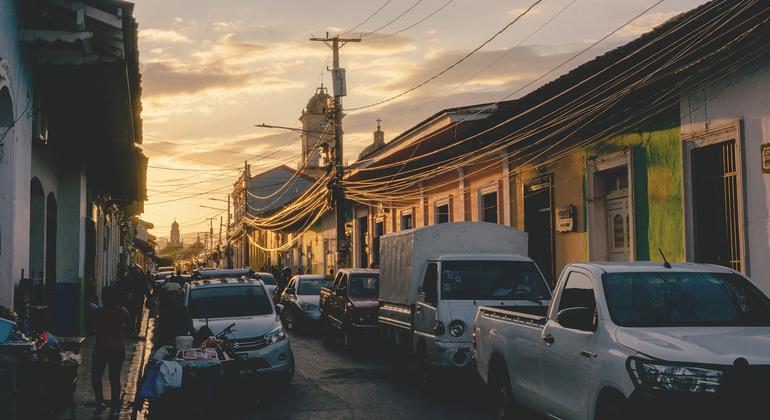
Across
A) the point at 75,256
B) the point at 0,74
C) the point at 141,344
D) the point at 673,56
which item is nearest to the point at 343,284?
the point at 141,344

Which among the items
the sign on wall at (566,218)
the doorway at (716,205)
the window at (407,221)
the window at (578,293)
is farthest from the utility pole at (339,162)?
the window at (578,293)

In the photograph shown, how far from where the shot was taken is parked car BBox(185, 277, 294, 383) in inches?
549

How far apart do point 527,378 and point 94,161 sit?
16228 mm

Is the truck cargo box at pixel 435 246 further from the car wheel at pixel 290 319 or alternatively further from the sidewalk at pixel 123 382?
the car wheel at pixel 290 319

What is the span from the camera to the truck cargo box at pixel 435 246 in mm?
15648

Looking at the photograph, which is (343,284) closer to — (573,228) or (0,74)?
(573,228)

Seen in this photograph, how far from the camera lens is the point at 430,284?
14.3 meters

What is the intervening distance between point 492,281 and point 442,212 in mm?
15021

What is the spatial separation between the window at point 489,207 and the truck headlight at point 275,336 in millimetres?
10879

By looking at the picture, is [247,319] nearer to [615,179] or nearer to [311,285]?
[615,179]

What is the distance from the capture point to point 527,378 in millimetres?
8938

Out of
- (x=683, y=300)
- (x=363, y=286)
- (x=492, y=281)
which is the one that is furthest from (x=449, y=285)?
(x=363, y=286)

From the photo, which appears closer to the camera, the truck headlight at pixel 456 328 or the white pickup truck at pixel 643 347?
the white pickup truck at pixel 643 347

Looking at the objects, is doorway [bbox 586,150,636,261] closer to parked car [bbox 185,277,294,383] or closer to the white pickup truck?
parked car [bbox 185,277,294,383]
